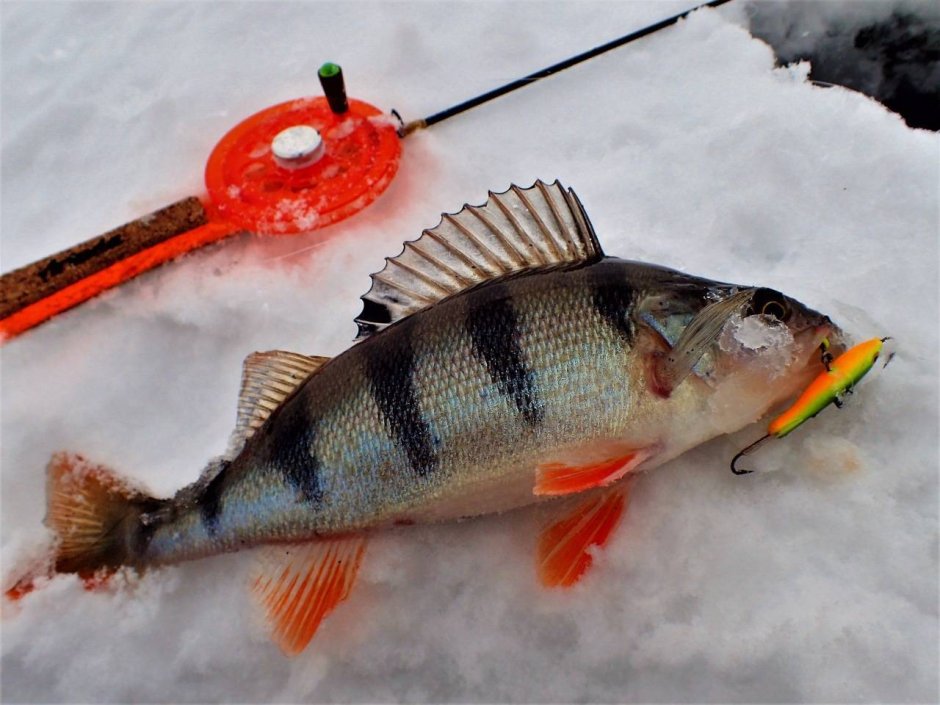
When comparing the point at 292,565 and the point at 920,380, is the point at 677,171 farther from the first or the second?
the point at 292,565

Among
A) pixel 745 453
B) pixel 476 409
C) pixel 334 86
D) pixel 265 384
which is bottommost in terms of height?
pixel 745 453

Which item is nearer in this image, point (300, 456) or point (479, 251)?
point (300, 456)

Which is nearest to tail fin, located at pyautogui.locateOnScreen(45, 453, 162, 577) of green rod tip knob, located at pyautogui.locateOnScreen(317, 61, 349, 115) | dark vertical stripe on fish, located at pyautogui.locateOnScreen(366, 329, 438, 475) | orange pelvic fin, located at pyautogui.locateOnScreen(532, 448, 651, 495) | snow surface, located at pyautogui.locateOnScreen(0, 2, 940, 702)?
snow surface, located at pyautogui.locateOnScreen(0, 2, 940, 702)

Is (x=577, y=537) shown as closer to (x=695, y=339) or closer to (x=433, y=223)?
(x=695, y=339)

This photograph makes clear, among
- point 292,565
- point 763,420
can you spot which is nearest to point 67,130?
point 292,565

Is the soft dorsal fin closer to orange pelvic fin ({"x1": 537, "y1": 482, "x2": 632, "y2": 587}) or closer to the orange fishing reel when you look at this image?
orange pelvic fin ({"x1": 537, "y1": 482, "x2": 632, "y2": 587})

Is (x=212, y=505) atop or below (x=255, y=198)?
below

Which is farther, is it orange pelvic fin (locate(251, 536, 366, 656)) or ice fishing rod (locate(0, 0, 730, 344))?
ice fishing rod (locate(0, 0, 730, 344))

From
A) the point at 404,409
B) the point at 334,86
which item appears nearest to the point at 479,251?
the point at 404,409
